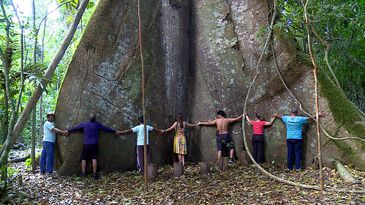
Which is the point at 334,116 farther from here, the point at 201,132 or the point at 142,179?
the point at 142,179

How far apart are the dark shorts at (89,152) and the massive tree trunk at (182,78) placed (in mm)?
285

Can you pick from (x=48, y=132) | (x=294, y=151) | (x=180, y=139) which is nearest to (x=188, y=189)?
(x=180, y=139)

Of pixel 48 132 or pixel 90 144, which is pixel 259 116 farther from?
pixel 48 132

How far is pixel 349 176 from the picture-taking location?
7473 mm

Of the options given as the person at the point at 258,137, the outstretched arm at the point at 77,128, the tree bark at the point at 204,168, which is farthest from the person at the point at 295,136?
the outstretched arm at the point at 77,128

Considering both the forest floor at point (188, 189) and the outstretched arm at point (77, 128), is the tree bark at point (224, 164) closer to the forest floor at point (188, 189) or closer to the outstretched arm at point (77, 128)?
the forest floor at point (188, 189)

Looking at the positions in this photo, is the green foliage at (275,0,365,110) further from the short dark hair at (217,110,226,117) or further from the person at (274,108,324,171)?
the short dark hair at (217,110,226,117)

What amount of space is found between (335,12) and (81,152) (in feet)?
24.3

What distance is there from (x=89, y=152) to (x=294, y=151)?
5.14 m

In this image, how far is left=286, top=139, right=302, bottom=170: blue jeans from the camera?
9016mm

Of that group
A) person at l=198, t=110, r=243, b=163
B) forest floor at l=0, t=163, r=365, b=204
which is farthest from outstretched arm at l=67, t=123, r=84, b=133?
person at l=198, t=110, r=243, b=163

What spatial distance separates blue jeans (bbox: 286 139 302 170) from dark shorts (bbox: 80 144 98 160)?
485cm

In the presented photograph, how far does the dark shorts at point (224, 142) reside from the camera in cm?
998

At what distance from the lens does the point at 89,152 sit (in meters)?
9.34
